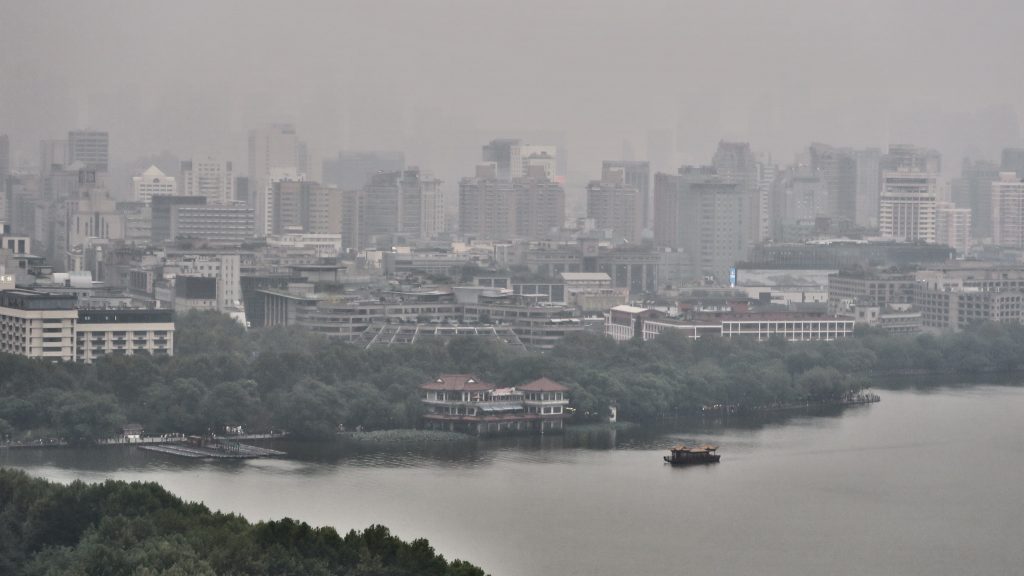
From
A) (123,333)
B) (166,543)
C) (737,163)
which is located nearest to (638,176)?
(737,163)

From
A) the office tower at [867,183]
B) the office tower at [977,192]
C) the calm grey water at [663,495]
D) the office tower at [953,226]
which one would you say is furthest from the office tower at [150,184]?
the calm grey water at [663,495]

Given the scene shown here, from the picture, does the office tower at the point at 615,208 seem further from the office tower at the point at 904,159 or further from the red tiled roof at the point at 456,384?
the red tiled roof at the point at 456,384

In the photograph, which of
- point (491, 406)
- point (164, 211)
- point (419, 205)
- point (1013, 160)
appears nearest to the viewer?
point (491, 406)

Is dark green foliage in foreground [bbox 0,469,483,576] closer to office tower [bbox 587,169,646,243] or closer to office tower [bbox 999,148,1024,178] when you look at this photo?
office tower [bbox 587,169,646,243]

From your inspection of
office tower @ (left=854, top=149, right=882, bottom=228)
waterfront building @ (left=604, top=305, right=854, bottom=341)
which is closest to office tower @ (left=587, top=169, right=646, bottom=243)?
office tower @ (left=854, top=149, right=882, bottom=228)

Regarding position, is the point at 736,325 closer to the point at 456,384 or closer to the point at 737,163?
the point at 456,384

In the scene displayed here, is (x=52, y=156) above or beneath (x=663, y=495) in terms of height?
above
